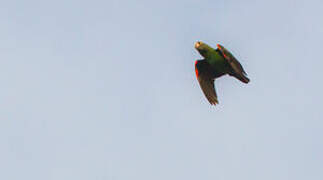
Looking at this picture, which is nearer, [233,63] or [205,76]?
[233,63]

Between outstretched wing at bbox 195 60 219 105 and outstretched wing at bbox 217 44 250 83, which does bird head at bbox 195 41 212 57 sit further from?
outstretched wing at bbox 195 60 219 105

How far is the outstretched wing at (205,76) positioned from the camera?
42.2 meters

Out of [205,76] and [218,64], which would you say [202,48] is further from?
[205,76]

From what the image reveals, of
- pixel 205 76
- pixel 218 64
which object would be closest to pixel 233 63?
pixel 218 64

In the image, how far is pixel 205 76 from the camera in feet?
139

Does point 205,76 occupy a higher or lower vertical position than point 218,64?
higher

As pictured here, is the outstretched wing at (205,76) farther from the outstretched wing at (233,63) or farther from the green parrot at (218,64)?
the outstretched wing at (233,63)

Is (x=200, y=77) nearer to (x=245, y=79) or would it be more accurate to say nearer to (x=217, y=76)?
(x=217, y=76)

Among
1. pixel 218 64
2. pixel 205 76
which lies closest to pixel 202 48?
pixel 218 64

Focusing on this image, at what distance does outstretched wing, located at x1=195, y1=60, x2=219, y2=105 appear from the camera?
1662 inches

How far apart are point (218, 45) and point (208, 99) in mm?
4366

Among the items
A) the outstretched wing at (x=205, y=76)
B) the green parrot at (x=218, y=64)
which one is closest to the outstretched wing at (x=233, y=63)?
the green parrot at (x=218, y=64)

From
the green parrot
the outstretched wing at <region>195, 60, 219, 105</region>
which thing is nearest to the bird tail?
the green parrot

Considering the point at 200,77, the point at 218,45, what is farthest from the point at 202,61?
the point at 218,45
